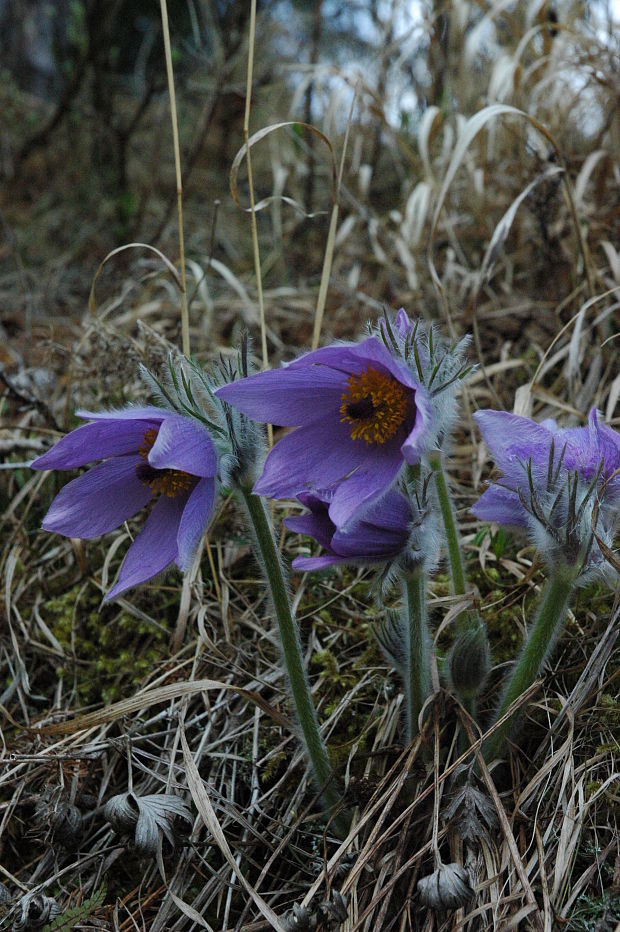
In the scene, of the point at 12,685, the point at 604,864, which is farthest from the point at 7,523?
the point at 604,864

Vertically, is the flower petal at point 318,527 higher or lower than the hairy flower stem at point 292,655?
higher

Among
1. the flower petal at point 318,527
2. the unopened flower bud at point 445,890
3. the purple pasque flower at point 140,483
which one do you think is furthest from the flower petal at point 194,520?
the unopened flower bud at point 445,890

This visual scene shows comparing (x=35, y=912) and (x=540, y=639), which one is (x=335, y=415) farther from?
(x=35, y=912)

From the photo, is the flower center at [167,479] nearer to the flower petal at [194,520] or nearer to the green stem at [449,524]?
the flower petal at [194,520]

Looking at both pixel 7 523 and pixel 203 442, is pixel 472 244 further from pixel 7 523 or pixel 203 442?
pixel 203 442

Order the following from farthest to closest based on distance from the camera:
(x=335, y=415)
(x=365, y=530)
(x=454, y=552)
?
(x=454, y=552) < (x=335, y=415) < (x=365, y=530)

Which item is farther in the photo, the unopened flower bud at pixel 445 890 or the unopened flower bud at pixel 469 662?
the unopened flower bud at pixel 469 662

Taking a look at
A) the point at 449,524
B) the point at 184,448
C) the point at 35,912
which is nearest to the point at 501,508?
the point at 449,524
